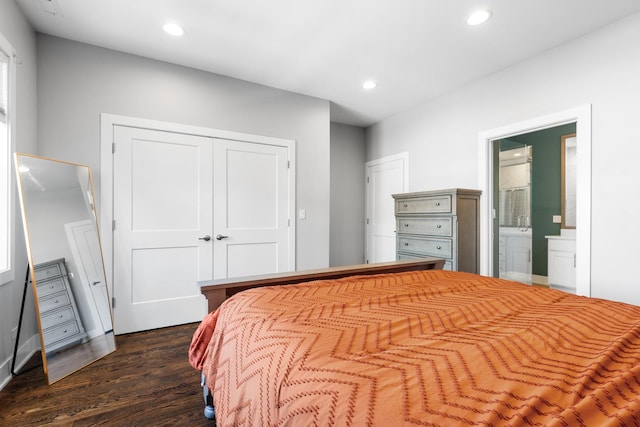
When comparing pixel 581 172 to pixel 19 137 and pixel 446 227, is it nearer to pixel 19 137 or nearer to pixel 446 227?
pixel 446 227

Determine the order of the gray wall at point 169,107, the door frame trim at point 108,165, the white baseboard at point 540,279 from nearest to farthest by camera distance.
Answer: the gray wall at point 169,107 → the door frame trim at point 108,165 → the white baseboard at point 540,279

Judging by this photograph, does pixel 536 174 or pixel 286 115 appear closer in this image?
pixel 286 115

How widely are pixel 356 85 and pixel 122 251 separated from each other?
3002 millimetres

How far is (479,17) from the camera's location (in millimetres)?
2424

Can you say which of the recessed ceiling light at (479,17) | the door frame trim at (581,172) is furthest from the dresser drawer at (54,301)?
the door frame trim at (581,172)

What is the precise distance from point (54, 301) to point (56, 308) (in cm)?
5

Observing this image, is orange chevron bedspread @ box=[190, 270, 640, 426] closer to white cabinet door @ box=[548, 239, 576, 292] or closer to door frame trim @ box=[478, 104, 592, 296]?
door frame trim @ box=[478, 104, 592, 296]

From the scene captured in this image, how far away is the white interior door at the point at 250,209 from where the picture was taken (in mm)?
3453

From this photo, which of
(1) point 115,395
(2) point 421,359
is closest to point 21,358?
(1) point 115,395

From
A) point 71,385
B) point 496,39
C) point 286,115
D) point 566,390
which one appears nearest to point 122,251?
point 71,385

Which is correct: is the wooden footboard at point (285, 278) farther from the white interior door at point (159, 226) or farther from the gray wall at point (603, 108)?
the white interior door at point (159, 226)

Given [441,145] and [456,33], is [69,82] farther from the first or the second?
[441,145]

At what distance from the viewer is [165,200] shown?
125 inches

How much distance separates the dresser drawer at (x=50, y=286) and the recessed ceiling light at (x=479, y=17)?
3646mm
